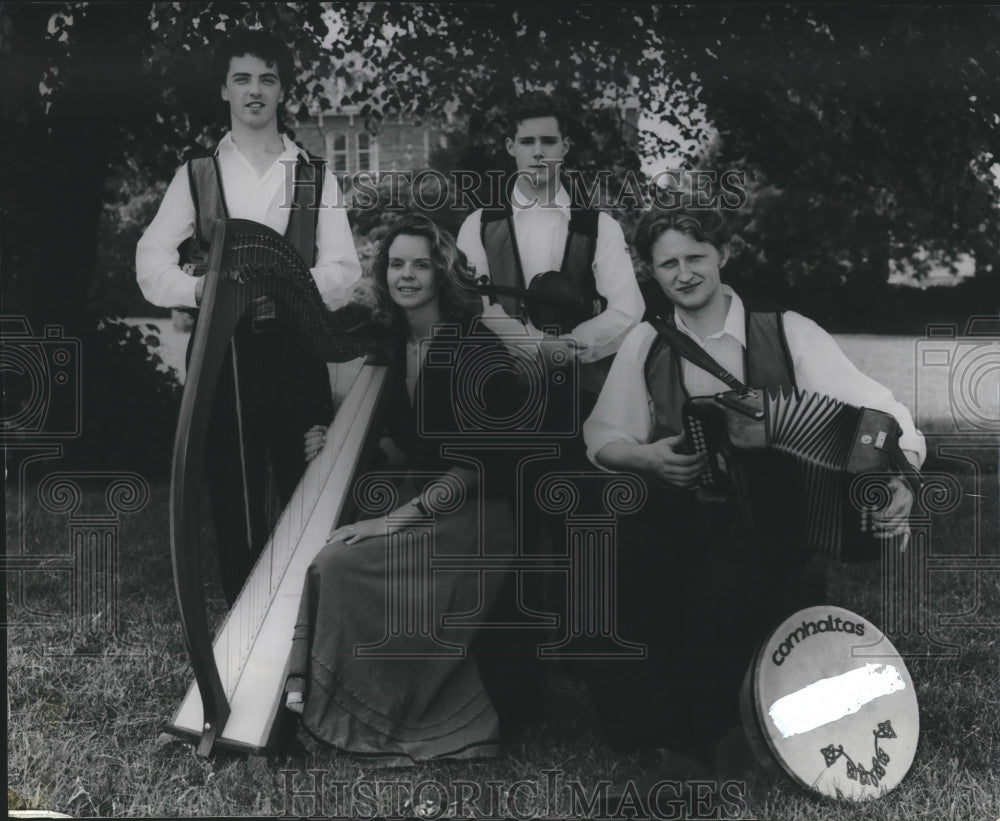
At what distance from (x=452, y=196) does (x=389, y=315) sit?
0.45 meters

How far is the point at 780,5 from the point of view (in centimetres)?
364

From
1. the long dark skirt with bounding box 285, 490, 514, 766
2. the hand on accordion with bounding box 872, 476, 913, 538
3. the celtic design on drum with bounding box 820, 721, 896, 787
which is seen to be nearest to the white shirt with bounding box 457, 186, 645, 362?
the long dark skirt with bounding box 285, 490, 514, 766

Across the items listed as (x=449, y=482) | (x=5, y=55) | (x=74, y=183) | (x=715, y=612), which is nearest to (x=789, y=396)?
(x=715, y=612)

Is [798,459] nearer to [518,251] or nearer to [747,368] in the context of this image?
[747,368]

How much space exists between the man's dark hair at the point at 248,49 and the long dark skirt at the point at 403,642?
61.7 inches

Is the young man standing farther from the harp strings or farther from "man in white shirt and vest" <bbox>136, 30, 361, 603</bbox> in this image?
the harp strings

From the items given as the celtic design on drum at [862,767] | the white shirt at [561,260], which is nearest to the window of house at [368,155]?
the white shirt at [561,260]

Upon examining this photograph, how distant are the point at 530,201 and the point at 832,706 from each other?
71.9 inches

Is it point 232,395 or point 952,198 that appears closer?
point 232,395

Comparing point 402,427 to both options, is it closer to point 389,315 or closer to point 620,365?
point 389,315

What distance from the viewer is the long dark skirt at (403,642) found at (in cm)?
329

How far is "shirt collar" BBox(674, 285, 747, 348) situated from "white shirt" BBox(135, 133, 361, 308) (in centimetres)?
113

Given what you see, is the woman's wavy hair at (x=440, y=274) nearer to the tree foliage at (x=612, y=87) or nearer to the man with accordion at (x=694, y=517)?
the tree foliage at (x=612, y=87)

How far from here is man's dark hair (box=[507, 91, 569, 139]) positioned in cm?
366
